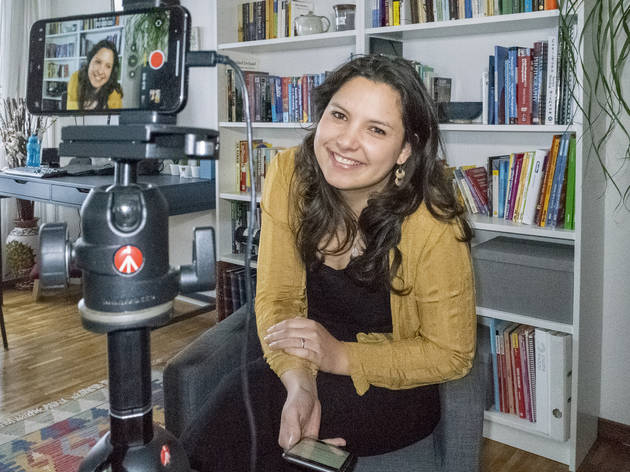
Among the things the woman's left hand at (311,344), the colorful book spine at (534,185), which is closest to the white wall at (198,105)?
the colorful book spine at (534,185)

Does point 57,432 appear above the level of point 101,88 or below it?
below

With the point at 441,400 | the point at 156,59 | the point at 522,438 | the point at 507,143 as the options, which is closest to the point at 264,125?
the point at 507,143

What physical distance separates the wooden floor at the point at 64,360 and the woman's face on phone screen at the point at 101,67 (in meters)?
1.65

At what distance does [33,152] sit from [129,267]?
120 inches

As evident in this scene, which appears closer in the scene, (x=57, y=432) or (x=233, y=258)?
(x=57, y=432)

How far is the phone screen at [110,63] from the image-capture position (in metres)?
0.59

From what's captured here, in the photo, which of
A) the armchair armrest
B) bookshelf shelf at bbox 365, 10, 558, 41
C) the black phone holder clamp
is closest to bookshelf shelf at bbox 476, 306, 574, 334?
bookshelf shelf at bbox 365, 10, 558, 41

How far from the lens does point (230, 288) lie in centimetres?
279

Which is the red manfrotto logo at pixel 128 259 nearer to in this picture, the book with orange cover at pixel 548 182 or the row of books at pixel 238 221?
the book with orange cover at pixel 548 182

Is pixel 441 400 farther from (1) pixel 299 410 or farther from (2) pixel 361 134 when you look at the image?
(2) pixel 361 134

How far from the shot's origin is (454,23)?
2.00 m

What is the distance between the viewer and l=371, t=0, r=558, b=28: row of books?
75.0 inches

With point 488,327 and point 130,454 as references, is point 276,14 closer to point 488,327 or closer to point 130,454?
point 488,327

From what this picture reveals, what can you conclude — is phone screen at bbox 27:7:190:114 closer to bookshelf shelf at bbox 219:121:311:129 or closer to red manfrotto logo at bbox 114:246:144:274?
red manfrotto logo at bbox 114:246:144:274
